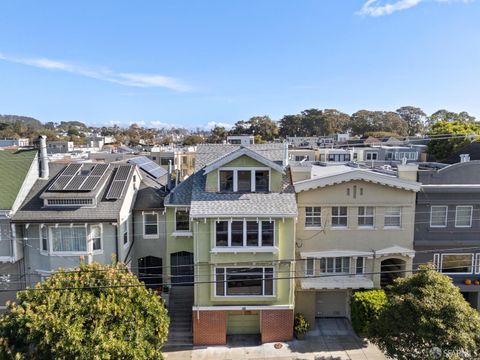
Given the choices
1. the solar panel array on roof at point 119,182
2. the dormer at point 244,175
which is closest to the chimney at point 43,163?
the solar panel array on roof at point 119,182

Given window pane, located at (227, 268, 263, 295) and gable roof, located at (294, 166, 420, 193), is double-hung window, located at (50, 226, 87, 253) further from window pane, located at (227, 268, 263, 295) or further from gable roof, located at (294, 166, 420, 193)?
gable roof, located at (294, 166, 420, 193)

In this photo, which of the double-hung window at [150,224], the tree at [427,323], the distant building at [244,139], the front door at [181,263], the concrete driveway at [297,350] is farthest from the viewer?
the distant building at [244,139]

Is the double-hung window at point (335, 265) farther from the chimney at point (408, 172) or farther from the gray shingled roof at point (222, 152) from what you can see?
the gray shingled roof at point (222, 152)

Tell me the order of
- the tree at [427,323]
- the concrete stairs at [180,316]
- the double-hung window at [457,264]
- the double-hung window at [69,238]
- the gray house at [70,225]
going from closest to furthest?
the tree at [427,323] → the gray house at [70,225] → the double-hung window at [69,238] → the concrete stairs at [180,316] → the double-hung window at [457,264]

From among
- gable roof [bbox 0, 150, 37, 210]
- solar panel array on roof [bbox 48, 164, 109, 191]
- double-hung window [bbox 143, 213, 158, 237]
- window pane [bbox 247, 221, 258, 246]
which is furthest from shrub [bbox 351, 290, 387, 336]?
gable roof [bbox 0, 150, 37, 210]

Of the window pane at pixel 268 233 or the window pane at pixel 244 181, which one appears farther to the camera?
Result: the window pane at pixel 244 181

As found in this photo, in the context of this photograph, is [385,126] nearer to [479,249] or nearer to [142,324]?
[479,249]

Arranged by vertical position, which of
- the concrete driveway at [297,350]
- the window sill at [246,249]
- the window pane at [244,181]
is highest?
the window pane at [244,181]
